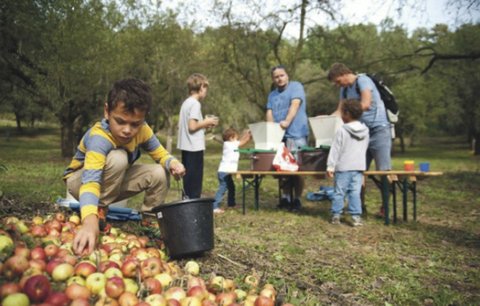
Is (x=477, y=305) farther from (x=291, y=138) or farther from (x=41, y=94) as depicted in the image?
(x=41, y=94)

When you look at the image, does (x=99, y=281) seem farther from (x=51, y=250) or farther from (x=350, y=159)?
(x=350, y=159)

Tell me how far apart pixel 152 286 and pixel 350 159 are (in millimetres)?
4229

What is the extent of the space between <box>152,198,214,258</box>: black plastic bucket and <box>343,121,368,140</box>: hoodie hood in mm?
3244

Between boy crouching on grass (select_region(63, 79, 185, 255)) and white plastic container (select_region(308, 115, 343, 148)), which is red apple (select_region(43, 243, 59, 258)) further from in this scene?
white plastic container (select_region(308, 115, 343, 148))

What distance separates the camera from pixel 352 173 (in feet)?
19.8

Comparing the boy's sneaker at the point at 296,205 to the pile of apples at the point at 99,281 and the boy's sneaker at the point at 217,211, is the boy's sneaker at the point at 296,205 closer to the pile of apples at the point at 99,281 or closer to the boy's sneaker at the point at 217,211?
the boy's sneaker at the point at 217,211

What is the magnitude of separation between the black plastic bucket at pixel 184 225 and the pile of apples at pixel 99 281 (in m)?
0.32

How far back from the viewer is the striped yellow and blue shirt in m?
2.99

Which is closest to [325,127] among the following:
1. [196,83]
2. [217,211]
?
[196,83]

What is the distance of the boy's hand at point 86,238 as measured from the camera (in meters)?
2.72

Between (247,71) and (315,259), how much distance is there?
54.3ft

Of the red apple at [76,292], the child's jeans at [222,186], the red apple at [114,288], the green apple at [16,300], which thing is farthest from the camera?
the child's jeans at [222,186]

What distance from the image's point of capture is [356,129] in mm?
5973

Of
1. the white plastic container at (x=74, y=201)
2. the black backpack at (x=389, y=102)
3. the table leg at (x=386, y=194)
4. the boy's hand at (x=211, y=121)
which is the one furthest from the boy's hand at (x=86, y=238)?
the black backpack at (x=389, y=102)
